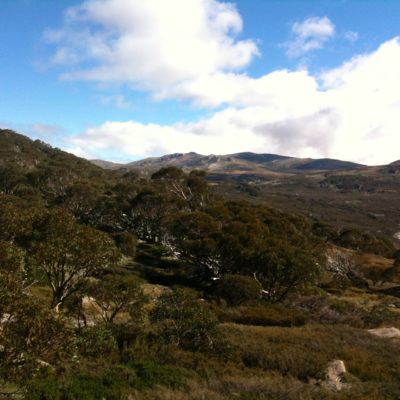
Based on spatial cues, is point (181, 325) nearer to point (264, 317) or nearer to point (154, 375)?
point (154, 375)

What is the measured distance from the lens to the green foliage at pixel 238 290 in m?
34.8

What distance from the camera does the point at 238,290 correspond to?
35.2m

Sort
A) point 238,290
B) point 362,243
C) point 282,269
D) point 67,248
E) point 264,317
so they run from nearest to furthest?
point 67,248, point 264,317, point 238,290, point 282,269, point 362,243

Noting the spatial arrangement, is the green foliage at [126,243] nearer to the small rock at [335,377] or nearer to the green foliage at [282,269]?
the green foliage at [282,269]

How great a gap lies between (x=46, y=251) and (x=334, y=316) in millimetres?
19909

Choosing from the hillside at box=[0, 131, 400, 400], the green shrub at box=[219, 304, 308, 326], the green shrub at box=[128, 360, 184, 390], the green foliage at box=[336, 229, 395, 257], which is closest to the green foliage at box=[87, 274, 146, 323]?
the hillside at box=[0, 131, 400, 400]

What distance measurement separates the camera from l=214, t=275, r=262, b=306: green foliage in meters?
34.8

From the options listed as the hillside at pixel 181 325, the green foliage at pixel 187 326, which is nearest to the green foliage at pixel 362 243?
the hillside at pixel 181 325

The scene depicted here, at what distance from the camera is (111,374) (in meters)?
15.8

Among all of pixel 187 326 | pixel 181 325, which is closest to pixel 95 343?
pixel 181 325

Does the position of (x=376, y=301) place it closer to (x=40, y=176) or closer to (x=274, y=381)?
(x=274, y=381)

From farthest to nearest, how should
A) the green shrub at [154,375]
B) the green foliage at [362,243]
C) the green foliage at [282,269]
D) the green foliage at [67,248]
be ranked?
1. the green foliage at [362,243]
2. the green foliage at [282,269]
3. the green foliage at [67,248]
4. the green shrub at [154,375]

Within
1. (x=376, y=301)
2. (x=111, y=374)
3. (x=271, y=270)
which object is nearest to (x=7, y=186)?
(x=271, y=270)

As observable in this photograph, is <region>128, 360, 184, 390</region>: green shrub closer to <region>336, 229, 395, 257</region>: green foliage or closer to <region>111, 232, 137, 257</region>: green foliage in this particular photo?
<region>111, 232, 137, 257</region>: green foliage
